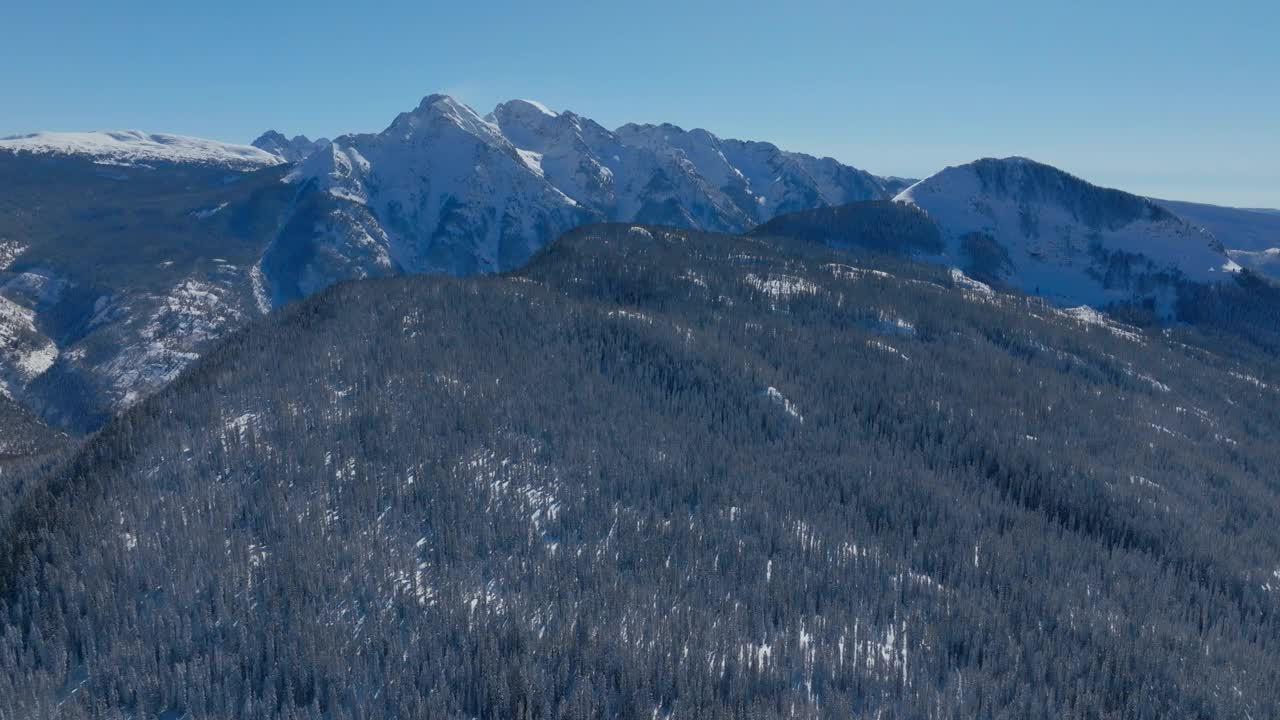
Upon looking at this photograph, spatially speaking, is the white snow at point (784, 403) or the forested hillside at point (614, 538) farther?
the white snow at point (784, 403)

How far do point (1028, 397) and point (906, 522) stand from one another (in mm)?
45489

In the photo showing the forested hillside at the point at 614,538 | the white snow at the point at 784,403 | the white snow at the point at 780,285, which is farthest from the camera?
the white snow at the point at 780,285

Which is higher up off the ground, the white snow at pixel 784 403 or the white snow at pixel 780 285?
the white snow at pixel 780 285

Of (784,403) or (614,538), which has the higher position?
(784,403)

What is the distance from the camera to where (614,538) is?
4506 centimetres

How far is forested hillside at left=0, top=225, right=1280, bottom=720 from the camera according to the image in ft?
103

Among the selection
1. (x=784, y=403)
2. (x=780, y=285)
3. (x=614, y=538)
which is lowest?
(x=614, y=538)

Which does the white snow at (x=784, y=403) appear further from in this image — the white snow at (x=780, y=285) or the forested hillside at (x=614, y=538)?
the white snow at (x=780, y=285)

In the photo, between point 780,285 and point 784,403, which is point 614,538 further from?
point 780,285

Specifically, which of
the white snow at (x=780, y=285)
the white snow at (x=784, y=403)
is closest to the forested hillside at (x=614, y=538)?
the white snow at (x=784, y=403)

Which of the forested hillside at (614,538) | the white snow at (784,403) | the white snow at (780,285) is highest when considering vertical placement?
the white snow at (780,285)

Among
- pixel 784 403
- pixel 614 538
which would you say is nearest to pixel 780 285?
pixel 784 403

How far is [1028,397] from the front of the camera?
9038 centimetres

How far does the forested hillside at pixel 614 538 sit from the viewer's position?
31.5 meters
